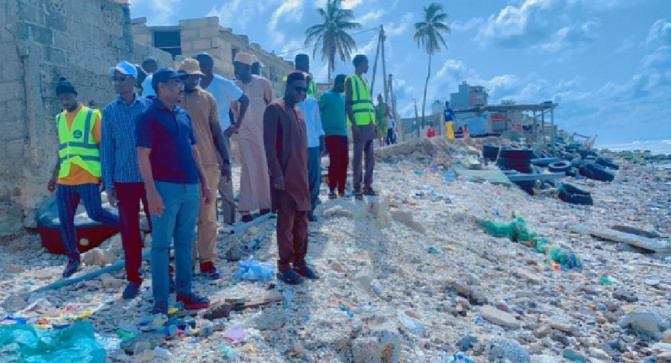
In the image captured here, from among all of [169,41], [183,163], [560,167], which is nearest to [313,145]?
[183,163]

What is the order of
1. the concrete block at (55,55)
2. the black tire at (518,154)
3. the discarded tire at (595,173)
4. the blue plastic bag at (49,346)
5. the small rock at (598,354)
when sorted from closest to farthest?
the blue plastic bag at (49,346) < the small rock at (598,354) < the concrete block at (55,55) < the black tire at (518,154) < the discarded tire at (595,173)

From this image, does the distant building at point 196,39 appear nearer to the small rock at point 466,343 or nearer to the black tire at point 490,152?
the black tire at point 490,152

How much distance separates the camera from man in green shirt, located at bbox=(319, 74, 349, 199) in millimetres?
6137

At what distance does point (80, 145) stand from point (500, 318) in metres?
3.57

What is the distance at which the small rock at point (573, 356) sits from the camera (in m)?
3.84

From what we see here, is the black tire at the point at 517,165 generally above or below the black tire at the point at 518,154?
below

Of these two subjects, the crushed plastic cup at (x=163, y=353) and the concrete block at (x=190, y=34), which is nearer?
the crushed plastic cup at (x=163, y=353)

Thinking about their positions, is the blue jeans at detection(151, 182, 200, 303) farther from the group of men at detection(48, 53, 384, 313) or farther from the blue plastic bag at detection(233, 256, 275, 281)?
the blue plastic bag at detection(233, 256, 275, 281)

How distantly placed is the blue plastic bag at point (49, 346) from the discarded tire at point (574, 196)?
10.5 meters

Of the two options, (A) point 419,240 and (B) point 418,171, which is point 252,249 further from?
(B) point 418,171

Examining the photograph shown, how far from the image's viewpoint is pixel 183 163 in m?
3.25

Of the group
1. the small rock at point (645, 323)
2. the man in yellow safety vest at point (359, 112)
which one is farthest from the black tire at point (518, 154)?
the small rock at point (645, 323)

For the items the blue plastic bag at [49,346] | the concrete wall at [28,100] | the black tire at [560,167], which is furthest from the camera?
the black tire at [560,167]

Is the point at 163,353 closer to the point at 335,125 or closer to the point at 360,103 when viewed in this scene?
the point at 335,125
